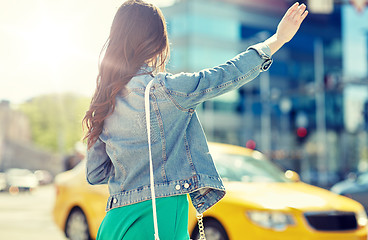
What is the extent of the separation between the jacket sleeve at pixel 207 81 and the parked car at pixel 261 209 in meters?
3.47

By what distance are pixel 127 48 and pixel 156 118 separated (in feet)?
0.96

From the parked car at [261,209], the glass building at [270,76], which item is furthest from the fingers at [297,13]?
the glass building at [270,76]

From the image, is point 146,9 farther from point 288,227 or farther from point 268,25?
point 268,25

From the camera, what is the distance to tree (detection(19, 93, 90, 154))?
5922 cm

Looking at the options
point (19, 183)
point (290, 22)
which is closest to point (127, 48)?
point (290, 22)

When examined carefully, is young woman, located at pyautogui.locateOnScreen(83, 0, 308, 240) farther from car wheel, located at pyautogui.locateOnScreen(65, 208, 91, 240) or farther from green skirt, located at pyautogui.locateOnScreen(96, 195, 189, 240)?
car wheel, located at pyautogui.locateOnScreen(65, 208, 91, 240)

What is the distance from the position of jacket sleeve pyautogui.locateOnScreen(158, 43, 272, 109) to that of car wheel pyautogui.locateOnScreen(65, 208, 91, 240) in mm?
5178

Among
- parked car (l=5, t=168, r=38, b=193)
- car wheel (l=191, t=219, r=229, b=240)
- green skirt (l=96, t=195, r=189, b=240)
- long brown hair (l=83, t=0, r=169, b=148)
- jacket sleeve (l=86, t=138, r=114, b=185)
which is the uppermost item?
parked car (l=5, t=168, r=38, b=193)

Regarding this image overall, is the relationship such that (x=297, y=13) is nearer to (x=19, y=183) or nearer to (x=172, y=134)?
(x=172, y=134)

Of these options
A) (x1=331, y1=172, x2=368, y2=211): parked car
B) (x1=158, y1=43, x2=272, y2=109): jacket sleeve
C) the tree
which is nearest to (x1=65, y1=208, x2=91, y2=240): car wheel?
(x1=158, y1=43, x2=272, y2=109): jacket sleeve

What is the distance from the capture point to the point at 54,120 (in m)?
61.1

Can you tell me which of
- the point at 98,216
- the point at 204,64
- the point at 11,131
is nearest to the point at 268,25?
the point at 204,64

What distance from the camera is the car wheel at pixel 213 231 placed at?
5.04 m

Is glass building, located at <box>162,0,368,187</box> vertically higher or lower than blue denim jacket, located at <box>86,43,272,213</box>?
higher
